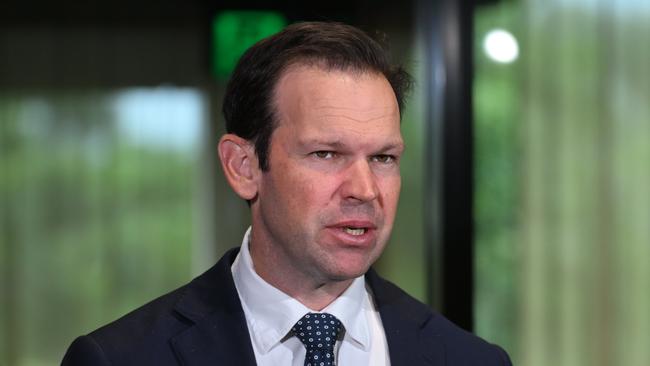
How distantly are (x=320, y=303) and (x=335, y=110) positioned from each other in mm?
326

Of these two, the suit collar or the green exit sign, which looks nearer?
the suit collar

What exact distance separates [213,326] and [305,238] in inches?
8.6

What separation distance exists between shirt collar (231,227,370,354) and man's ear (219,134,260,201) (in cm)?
12

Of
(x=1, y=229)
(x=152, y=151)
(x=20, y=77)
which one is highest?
(x=20, y=77)

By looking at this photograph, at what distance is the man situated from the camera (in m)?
1.69

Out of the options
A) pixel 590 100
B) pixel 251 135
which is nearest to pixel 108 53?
pixel 590 100

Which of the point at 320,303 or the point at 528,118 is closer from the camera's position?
the point at 320,303

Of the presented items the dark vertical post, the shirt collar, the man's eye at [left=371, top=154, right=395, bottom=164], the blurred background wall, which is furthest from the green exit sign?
the man's eye at [left=371, top=154, right=395, bottom=164]

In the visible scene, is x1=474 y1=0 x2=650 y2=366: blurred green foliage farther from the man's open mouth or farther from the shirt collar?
the man's open mouth

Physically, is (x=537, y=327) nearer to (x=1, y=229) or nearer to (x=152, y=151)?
(x=152, y=151)

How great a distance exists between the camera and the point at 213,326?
1.76 metres

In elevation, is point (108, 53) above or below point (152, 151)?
above

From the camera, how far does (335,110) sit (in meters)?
1.70

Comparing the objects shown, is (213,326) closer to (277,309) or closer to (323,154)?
(277,309)
